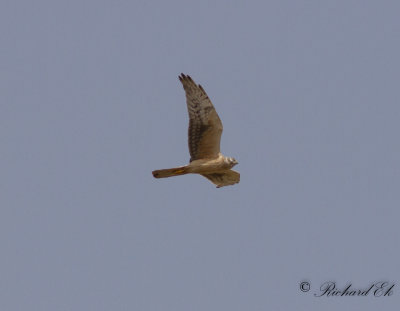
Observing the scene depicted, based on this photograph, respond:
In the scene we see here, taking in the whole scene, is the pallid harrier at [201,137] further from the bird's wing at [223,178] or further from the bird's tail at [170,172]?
the bird's wing at [223,178]

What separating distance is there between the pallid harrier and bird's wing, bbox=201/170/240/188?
571 mm

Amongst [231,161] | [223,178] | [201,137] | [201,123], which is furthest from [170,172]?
[223,178]

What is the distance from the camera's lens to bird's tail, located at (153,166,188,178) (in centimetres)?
2145

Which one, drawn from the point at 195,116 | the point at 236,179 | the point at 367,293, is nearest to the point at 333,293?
the point at 367,293

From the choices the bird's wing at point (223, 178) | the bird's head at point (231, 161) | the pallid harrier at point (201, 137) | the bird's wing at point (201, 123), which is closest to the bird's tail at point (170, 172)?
→ the pallid harrier at point (201, 137)

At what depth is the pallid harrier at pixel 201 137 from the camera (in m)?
21.7

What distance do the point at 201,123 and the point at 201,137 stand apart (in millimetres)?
296

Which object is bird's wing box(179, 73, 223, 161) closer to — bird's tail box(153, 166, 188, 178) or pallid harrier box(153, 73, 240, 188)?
pallid harrier box(153, 73, 240, 188)

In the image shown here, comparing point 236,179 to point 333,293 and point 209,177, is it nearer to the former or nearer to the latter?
point 209,177

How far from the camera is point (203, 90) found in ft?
71.1

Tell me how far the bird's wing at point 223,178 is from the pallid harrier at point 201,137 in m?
0.57

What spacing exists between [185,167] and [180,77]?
1.78m

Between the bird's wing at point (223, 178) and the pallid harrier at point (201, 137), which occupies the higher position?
the pallid harrier at point (201, 137)

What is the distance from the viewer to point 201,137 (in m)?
22.0
